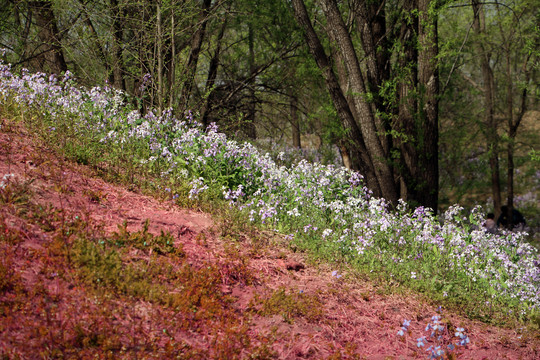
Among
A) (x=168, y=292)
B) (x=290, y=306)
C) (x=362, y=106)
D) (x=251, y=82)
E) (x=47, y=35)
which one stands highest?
(x=47, y=35)

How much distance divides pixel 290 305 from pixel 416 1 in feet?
23.0

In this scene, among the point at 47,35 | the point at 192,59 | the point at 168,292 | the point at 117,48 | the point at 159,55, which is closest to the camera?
the point at 168,292

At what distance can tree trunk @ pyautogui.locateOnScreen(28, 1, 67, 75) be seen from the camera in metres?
10.2

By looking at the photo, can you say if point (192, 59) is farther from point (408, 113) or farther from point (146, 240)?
point (146, 240)

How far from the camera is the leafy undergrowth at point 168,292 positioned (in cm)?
333

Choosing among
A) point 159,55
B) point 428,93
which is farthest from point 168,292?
point 428,93

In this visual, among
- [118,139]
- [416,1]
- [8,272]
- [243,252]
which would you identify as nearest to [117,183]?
[118,139]

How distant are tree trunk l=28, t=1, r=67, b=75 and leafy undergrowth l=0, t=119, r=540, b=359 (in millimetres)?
5490

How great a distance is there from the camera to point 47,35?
10406mm

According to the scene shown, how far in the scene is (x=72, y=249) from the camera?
392 cm

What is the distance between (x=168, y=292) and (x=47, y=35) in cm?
879

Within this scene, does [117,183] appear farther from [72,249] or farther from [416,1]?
[416,1]

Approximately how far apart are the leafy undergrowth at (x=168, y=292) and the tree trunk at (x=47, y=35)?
549cm

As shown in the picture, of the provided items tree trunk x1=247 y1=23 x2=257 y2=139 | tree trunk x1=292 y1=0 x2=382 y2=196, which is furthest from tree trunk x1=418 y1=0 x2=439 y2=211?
tree trunk x1=247 y1=23 x2=257 y2=139
